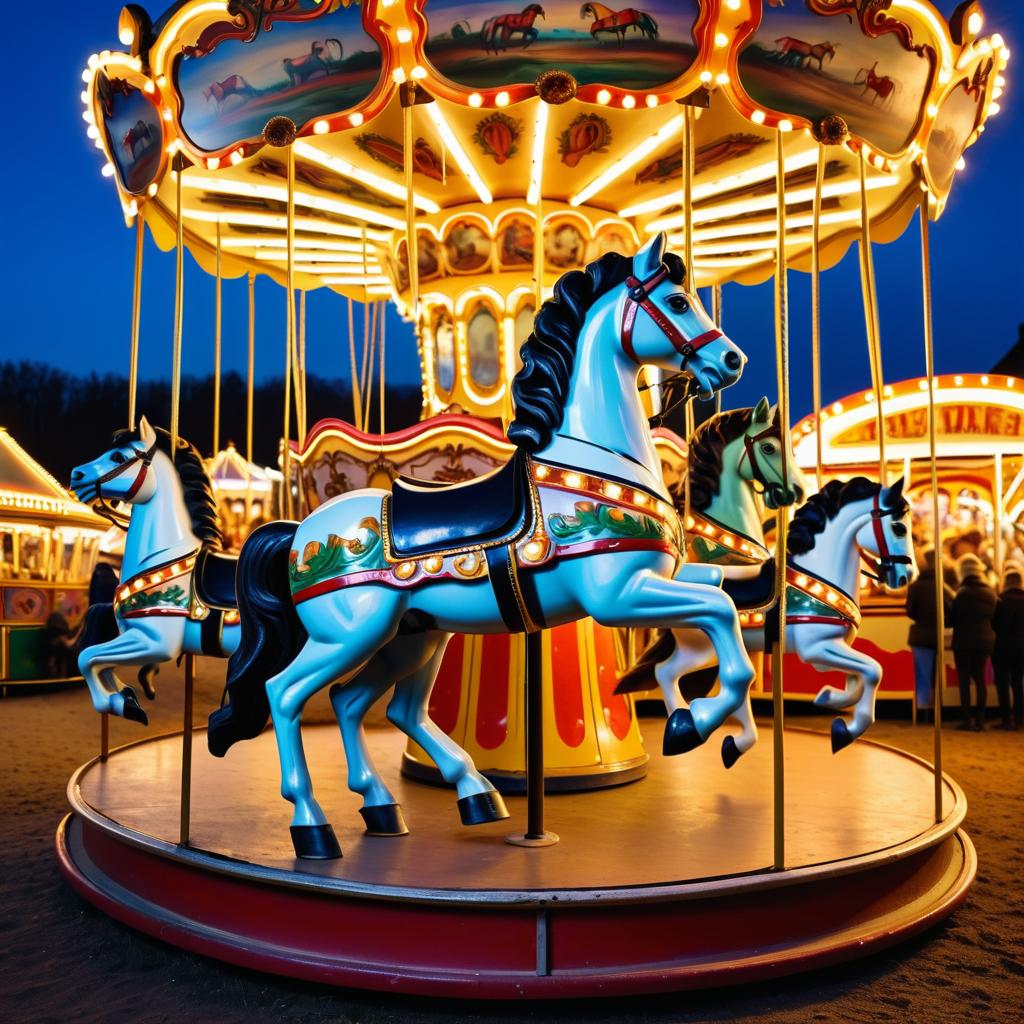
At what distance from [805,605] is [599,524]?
8.53ft

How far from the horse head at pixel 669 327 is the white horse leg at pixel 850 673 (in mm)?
2466

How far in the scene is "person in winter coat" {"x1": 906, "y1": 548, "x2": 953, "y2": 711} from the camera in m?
9.40

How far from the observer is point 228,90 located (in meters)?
4.74

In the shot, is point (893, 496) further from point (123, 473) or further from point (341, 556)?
point (123, 473)

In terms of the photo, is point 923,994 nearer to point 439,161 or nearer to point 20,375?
point 439,161

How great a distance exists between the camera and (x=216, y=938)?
3.64m

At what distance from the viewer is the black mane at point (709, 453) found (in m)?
5.88

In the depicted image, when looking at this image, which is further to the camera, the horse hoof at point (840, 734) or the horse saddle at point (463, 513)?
the horse hoof at point (840, 734)

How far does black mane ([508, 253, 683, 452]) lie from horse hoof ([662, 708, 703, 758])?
1.07 metres

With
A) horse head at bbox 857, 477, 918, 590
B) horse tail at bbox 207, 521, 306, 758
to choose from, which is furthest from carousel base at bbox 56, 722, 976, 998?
horse head at bbox 857, 477, 918, 590

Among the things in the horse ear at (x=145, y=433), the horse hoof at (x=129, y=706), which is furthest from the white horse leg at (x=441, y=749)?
the horse ear at (x=145, y=433)

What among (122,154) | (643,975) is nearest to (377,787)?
(643,975)

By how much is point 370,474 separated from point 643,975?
413 centimetres

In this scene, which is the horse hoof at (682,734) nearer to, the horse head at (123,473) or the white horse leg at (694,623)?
the white horse leg at (694,623)
